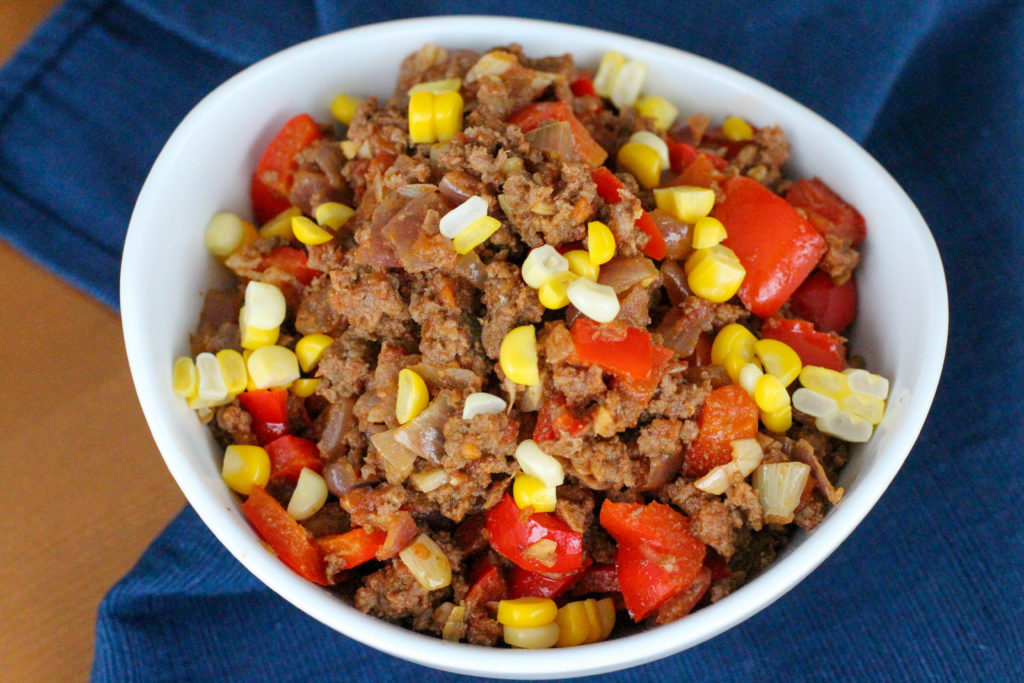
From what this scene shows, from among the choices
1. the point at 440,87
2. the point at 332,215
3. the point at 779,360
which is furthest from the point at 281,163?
the point at 779,360

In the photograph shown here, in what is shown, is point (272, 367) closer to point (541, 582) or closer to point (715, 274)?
point (541, 582)

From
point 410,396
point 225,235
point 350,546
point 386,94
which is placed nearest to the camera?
point 410,396

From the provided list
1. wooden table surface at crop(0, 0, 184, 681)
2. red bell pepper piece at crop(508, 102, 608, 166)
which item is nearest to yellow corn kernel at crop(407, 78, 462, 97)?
red bell pepper piece at crop(508, 102, 608, 166)

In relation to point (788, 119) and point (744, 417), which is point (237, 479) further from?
point (788, 119)

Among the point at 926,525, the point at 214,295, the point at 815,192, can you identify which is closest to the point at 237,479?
the point at 214,295

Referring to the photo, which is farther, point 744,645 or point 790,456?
point 744,645

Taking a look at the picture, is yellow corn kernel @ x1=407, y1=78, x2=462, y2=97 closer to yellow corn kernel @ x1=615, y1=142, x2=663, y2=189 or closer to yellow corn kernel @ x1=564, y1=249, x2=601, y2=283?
yellow corn kernel @ x1=615, y1=142, x2=663, y2=189
